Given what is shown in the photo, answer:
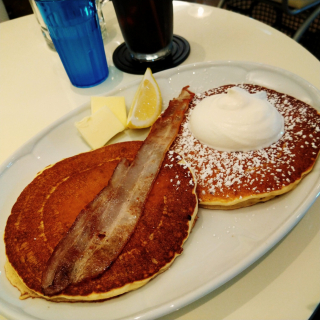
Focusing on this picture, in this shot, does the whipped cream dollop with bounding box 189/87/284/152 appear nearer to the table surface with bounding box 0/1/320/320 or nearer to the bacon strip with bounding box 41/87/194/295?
the bacon strip with bounding box 41/87/194/295

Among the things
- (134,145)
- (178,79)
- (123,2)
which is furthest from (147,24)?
(134,145)

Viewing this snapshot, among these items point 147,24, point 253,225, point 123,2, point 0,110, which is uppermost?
point 123,2

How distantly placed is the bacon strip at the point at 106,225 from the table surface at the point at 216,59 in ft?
0.92

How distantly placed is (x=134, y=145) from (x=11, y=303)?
71 centimetres

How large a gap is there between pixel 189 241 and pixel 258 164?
39 cm

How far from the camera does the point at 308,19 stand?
2.42 m

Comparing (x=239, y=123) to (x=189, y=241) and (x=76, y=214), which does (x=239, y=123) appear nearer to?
(x=189, y=241)

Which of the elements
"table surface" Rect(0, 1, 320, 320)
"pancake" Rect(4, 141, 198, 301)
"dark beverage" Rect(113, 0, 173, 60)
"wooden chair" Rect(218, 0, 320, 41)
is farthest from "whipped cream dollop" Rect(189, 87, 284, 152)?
"wooden chair" Rect(218, 0, 320, 41)

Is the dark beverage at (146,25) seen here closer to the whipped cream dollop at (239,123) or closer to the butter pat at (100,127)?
the butter pat at (100,127)

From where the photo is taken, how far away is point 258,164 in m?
1.03

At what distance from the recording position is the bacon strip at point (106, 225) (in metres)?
0.84

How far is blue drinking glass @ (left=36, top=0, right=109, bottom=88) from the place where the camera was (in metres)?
1.46

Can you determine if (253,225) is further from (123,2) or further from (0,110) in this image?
(0,110)

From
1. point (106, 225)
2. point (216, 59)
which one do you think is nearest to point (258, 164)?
point (106, 225)
